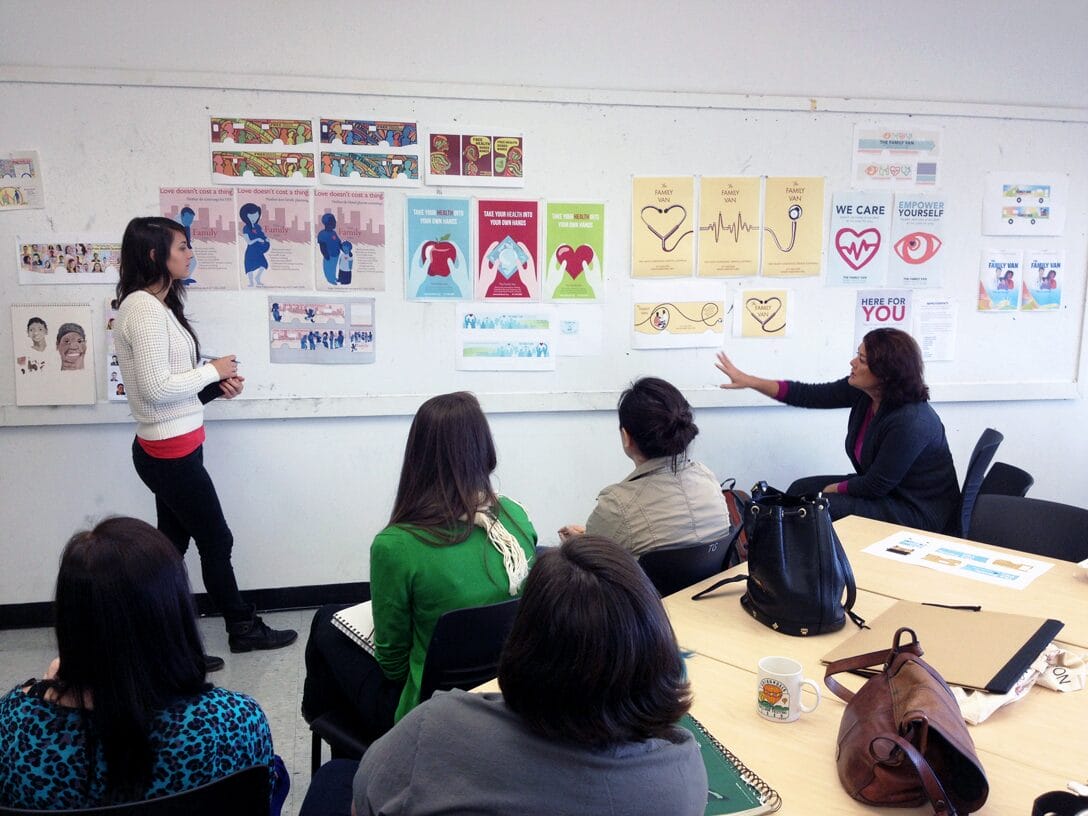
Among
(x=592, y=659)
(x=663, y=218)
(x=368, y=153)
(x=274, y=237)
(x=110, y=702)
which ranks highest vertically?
(x=368, y=153)

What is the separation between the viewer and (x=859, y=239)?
375 cm

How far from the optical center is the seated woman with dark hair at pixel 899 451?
9.80ft

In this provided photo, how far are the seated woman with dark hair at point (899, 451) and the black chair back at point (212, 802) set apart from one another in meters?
2.50

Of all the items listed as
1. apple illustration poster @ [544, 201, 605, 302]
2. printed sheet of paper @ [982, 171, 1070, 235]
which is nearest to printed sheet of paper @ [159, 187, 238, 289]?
apple illustration poster @ [544, 201, 605, 302]

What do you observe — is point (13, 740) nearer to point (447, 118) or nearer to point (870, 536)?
point (870, 536)

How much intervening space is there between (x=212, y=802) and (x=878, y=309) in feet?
11.5

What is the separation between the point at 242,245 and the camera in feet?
10.6

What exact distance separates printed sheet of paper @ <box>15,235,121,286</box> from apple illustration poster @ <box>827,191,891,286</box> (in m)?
2.98

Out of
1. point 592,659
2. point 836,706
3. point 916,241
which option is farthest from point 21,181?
point 916,241

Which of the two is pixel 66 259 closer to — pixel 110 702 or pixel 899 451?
pixel 110 702

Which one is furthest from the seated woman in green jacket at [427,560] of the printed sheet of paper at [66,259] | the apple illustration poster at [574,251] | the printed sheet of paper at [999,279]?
the printed sheet of paper at [999,279]

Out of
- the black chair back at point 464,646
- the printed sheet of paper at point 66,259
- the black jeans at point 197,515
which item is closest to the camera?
the black chair back at point 464,646

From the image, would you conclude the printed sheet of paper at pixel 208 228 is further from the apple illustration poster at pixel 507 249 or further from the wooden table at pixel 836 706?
the wooden table at pixel 836 706

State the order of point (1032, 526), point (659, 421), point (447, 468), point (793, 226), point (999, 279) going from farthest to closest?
point (999, 279) < point (793, 226) < point (1032, 526) < point (659, 421) < point (447, 468)
